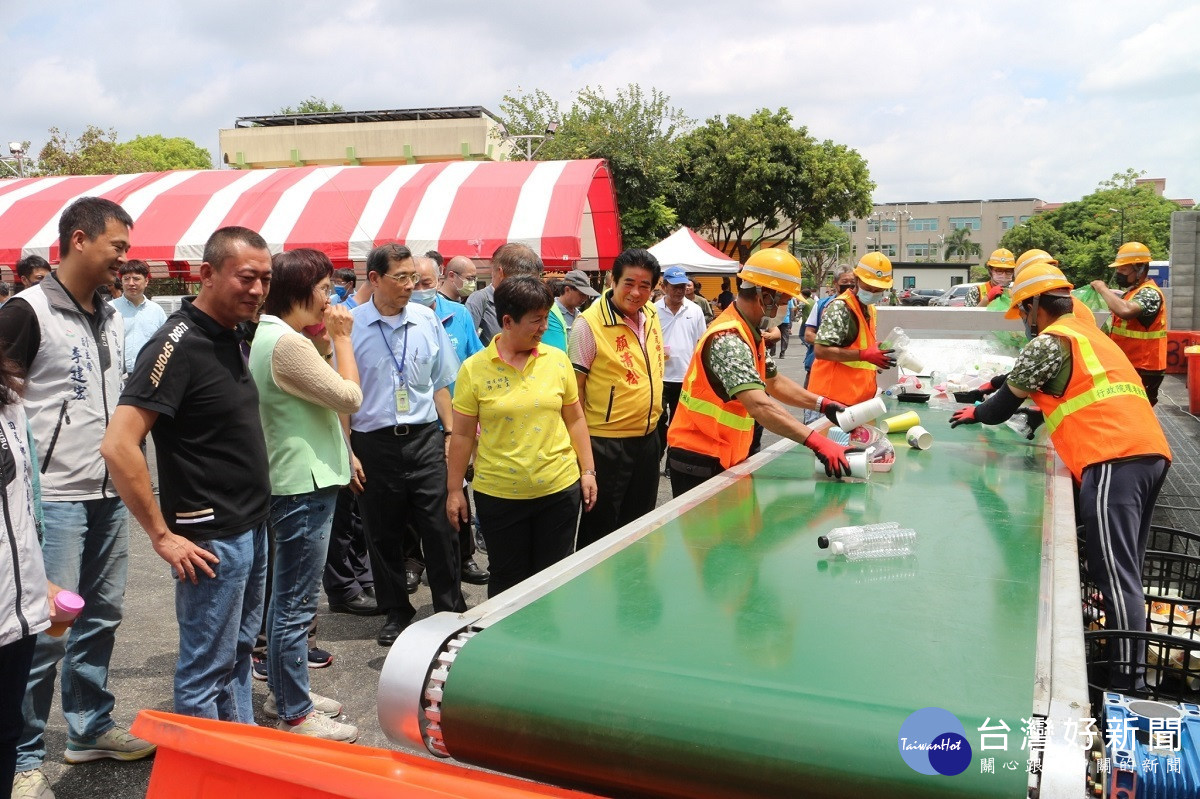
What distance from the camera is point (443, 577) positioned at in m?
4.63

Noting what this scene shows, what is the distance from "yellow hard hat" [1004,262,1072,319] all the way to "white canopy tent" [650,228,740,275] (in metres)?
13.6

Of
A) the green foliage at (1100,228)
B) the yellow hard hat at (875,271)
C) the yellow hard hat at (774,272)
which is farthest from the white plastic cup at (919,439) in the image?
the green foliage at (1100,228)

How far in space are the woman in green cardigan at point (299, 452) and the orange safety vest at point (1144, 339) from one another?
24.8 ft

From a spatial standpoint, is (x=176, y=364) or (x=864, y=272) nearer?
(x=176, y=364)

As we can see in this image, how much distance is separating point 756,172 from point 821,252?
35894 millimetres

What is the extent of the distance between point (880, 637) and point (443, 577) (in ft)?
9.98

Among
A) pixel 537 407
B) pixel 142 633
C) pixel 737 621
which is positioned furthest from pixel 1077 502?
pixel 142 633

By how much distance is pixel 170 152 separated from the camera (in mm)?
62906

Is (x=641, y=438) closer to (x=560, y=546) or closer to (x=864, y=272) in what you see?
(x=560, y=546)

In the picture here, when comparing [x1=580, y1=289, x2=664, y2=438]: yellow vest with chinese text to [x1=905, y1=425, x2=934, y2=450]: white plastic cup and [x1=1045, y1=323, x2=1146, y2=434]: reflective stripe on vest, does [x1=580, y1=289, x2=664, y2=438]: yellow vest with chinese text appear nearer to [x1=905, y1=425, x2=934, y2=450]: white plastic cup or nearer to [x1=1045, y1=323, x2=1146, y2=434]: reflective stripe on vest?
[x1=905, y1=425, x2=934, y2=450]: white plastic cup

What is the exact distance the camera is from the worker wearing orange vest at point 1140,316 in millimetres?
8406

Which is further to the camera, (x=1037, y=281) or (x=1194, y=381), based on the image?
(x=1194, y=381)

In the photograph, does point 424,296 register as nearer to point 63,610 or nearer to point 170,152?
point 63,610

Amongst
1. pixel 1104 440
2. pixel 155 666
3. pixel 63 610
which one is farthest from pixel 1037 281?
pixel 155 666
